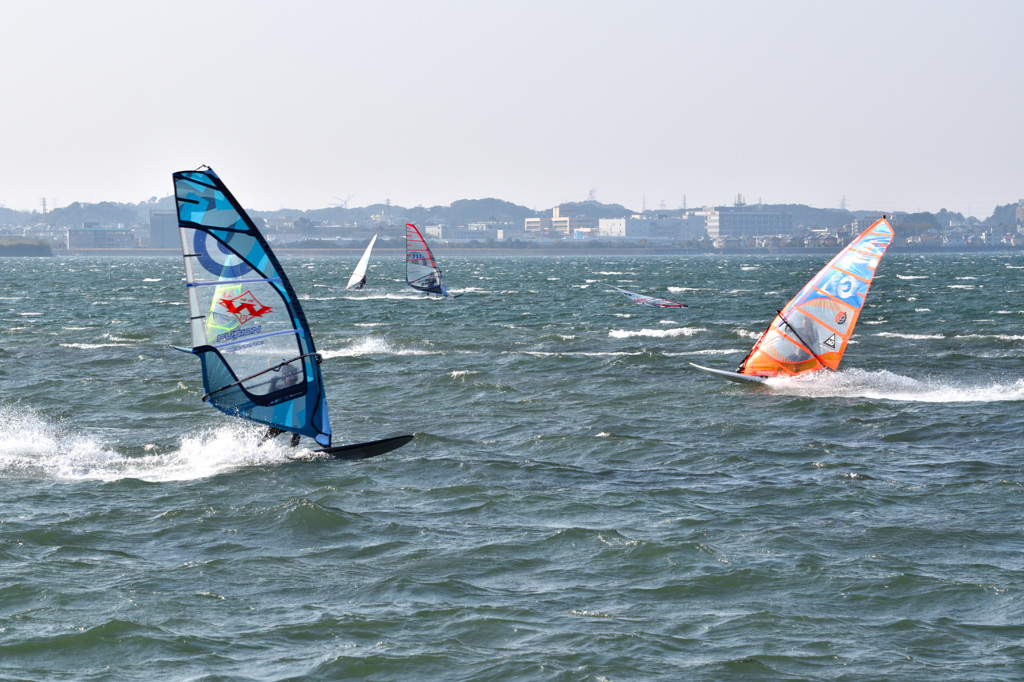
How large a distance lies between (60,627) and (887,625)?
7.72 m

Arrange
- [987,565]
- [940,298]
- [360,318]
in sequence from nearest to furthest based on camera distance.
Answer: [987,565], [360,318], [940,298]

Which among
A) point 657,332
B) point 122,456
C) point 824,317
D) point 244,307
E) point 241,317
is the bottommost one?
point 657,332

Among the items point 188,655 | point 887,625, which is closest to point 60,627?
point 188,655

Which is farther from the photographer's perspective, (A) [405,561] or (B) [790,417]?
(B) [790,417]

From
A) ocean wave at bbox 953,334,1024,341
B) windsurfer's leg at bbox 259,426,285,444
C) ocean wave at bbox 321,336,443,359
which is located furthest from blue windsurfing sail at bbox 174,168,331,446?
ocean wave at bbox 953,334,1024,341

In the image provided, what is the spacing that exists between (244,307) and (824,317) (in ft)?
47.8

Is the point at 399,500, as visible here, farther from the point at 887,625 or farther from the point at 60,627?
the point at 887,625

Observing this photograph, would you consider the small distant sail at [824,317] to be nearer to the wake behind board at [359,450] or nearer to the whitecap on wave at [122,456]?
the wake behind board at [359,450]

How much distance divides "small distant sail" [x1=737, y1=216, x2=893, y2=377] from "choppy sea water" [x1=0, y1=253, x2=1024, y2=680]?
0.57m

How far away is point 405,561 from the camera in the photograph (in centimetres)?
1225

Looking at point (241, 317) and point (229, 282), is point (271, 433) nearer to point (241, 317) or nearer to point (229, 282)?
point (241, 317)

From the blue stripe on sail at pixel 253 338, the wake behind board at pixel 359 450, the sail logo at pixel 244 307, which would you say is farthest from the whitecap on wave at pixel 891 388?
the sail logo at pixel 244 307

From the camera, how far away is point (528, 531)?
44.2 ft

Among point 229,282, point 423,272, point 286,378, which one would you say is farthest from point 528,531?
point 423,272
